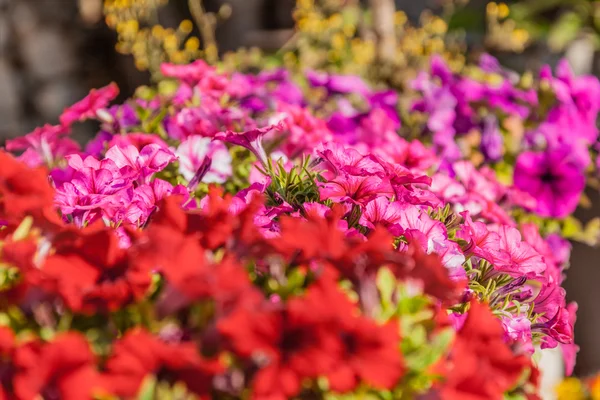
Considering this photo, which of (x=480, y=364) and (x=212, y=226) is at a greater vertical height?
(x=212, y=226)

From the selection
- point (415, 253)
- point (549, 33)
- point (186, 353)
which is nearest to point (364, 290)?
point (415, 253)

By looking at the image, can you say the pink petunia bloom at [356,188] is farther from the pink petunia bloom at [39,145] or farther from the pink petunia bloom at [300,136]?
the pink petunia bloom at [39,145]

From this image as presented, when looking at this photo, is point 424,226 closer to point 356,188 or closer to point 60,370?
point 356,188

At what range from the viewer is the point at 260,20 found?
3.90 meters

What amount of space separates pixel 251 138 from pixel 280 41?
8.80 ft

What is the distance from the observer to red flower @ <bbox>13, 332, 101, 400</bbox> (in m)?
0.59

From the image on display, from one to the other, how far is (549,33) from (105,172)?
3.10 meters

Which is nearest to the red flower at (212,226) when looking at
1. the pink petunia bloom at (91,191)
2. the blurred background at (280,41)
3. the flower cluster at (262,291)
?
the flower cluster at (262,291)

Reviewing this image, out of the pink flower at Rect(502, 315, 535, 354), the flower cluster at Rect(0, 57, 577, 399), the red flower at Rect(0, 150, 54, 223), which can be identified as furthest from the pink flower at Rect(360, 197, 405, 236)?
the red flower at Rect(0, 150, 54, 223)

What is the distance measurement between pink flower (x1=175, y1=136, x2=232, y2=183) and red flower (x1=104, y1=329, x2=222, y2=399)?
70 centimetres

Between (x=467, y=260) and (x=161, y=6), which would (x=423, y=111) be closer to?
(x=467, y=260)

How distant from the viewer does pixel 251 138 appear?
1228 millimetres

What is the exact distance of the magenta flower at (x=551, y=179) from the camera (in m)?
1.81

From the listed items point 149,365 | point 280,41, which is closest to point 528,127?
point 149,365
